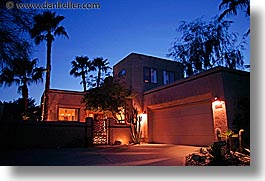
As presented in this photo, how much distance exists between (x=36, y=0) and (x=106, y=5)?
1.44m

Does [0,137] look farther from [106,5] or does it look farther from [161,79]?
[161,79]

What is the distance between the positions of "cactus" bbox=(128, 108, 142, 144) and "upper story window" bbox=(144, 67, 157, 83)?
1.90 m

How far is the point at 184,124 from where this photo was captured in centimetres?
705

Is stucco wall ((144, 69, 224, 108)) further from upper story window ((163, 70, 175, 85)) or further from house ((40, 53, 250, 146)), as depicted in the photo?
upper story window ((163, 70, 175, 85))

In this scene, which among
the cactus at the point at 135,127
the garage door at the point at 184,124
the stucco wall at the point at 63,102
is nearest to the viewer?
the garage door at the point at 184,124

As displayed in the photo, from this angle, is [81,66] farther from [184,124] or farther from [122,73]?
[184,124]

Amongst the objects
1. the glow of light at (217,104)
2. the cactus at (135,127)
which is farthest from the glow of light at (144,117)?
the glow of light at (217,104)

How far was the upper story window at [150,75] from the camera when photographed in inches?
400

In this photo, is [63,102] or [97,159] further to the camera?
[63,102]

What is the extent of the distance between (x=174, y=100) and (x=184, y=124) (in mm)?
855

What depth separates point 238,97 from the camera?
564 centimetres

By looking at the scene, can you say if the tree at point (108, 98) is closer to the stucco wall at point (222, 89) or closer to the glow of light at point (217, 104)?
the stucco wall at point (222, 89)

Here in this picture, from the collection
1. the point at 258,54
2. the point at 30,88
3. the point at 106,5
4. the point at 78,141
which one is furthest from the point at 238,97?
the point at 30,88

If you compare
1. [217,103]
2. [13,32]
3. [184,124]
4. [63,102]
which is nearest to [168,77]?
[184,124]
